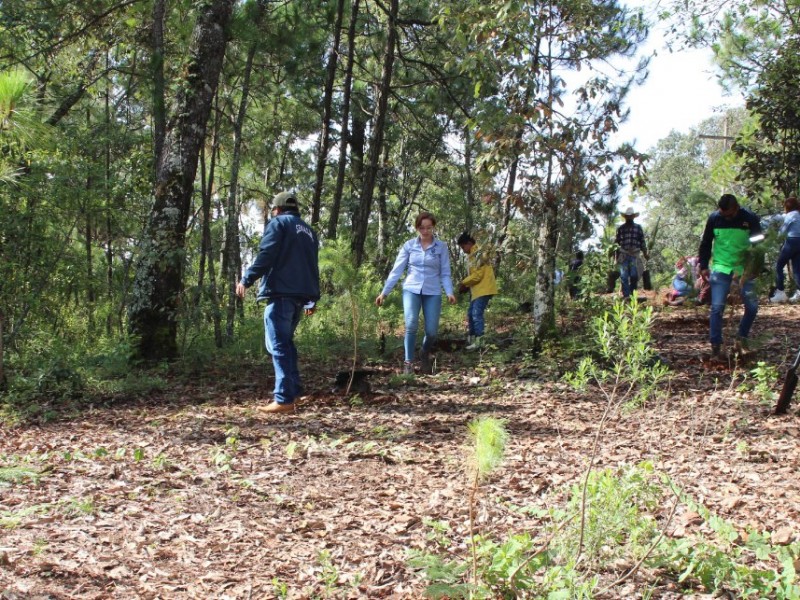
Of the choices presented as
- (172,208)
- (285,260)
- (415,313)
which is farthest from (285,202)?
(172,208)

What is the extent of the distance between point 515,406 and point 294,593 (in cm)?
385

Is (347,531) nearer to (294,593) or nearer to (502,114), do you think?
(294,593)

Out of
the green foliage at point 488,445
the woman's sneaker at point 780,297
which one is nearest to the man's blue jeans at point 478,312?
the woman's sneaker at point 780,297

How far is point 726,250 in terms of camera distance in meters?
6.75

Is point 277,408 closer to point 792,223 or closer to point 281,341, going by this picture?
point 281,341

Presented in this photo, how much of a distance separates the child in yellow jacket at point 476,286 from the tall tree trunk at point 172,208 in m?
3.67

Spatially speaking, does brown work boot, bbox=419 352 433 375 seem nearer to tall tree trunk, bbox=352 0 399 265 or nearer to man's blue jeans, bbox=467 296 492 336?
man's blue jeans, bbox=467 296 492 336

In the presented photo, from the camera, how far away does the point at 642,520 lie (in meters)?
2.93

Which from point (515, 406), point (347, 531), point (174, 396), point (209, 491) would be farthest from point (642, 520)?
point (174, 396)

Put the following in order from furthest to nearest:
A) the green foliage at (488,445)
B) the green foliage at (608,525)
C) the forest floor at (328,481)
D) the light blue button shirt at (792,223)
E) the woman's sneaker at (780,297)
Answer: the woman's sneaker at (780,297), the light blue button shirt at (792,223), the forest floor at (328,481), the green foliage at (608,525), the green foliage at (488,445)

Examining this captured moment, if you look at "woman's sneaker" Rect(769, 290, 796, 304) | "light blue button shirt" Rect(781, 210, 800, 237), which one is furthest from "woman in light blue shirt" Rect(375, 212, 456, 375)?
"woman's sneaker" Rect(769, 290, 796, 304)

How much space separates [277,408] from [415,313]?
2.24m

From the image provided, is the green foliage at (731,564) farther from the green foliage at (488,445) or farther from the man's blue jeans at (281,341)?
the man's blue jeans at (281,341)

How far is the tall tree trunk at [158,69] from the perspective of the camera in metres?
9.50
